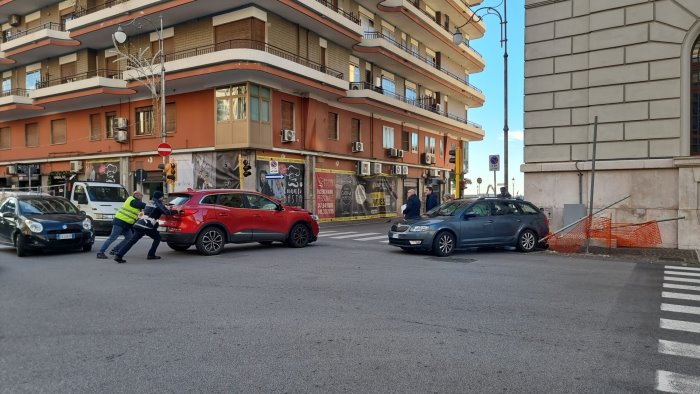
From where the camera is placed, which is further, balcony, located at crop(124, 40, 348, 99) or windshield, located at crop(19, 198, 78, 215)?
balcony, located at crop(124, 40, 348, 99)

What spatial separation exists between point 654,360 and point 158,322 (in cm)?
524

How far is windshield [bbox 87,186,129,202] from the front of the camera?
1856 centimetres

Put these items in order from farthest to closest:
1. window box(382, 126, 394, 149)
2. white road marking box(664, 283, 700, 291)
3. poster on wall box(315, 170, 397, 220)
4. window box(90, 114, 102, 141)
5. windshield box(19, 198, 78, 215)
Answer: window box(382, 126, 394, 149) < window box(90, 114, 102, 141) < poster on wall box(315, 170, 397, 220) < windshield box(19, 198, 78, 215) < white road marking box(664, 283, 700, 291)

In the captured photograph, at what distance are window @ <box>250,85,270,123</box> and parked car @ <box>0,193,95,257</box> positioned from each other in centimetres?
1117

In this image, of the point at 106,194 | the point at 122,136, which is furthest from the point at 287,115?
the point at 106,194

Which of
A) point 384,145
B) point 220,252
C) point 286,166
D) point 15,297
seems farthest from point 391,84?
point 15,297

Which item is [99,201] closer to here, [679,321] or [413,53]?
[679,321]

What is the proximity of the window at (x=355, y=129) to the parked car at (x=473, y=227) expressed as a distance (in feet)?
58.6

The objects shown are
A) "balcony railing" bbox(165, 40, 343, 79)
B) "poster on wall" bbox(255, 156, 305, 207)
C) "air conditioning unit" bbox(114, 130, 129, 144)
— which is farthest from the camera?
"air conditioning unit" bbox(114, 130, 129, 144)

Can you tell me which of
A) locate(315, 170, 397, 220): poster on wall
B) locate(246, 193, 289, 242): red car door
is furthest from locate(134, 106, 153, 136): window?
locate(246, 193, 289, 242): red car door

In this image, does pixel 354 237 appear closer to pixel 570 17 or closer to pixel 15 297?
pixel 570 17

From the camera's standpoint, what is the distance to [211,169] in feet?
79.8

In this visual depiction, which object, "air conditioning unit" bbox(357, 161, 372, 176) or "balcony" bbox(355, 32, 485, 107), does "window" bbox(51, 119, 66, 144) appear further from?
"balcony" bbox(355, 32, 485, 107)

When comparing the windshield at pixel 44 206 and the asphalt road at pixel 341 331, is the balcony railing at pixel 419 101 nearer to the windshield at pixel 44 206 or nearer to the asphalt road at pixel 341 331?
the windshield at pixel 44 206
